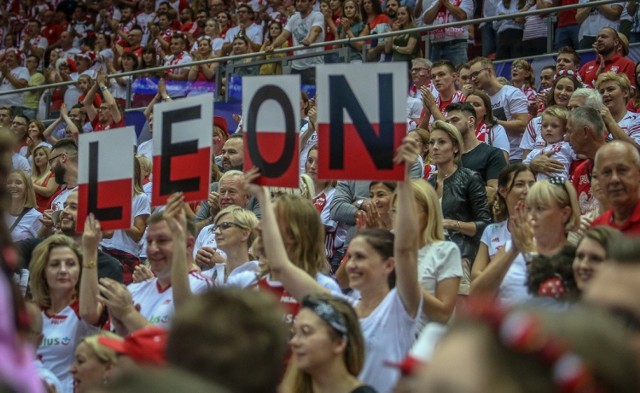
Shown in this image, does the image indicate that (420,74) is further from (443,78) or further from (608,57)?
(608,57)

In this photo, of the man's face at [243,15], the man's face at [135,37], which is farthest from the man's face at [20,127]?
the man's face at [135,37]

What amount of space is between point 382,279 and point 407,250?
39 centimetres

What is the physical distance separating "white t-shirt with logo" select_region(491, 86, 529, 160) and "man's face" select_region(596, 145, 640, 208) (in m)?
4.39

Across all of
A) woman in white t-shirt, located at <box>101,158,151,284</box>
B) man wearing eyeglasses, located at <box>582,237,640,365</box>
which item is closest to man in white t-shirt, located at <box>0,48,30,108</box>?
woman in white t-shirt, located at <box>101,158,151,284</box>

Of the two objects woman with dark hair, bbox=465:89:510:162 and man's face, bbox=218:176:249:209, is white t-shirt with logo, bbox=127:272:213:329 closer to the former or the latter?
man's face, bbox=218:176:249:209

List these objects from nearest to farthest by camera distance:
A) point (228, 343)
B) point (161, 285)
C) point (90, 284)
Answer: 1. point (228, 343)
2. point (90, 284)
3. point (161, 285)

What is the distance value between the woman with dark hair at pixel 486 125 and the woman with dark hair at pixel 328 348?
4.64m

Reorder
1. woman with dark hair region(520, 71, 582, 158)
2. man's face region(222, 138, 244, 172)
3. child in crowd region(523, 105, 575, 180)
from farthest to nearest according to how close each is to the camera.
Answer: woman with dark hair region(520, 71, 582, 158) < man's face region(222, 138, 244, 172) < child in crowd region(523, 105, 575, 180)

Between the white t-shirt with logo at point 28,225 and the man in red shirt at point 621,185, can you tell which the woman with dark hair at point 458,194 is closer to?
the man in red shirt at point 621,185

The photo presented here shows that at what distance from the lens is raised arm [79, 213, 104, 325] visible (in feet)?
16.4

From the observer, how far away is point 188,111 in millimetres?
5152

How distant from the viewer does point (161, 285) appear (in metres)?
5.11

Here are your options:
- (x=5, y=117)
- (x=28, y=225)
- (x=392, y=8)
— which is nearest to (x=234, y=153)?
(x=28, y=225)

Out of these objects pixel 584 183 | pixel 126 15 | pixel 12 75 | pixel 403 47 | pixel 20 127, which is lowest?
pixel 584 183
